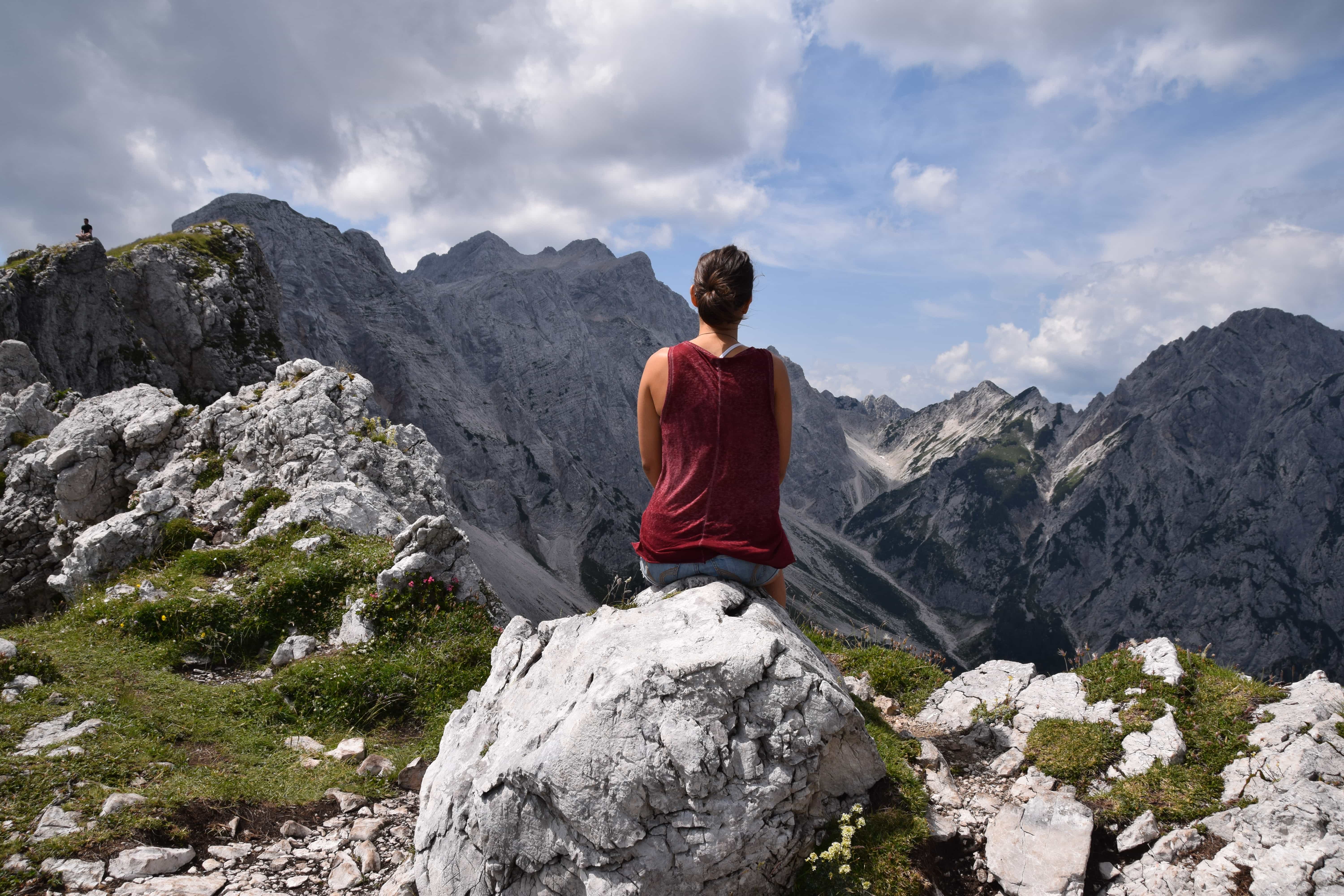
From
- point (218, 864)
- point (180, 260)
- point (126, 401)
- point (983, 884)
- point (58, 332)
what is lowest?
point (983, 884)

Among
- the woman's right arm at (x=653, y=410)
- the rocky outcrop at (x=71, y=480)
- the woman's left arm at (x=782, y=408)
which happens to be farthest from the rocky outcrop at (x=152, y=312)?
the woman's left arm at (x=782, y=408)

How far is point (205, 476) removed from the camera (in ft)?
55.7

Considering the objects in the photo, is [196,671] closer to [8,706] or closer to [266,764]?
[8,706]

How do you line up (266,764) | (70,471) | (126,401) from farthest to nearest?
(126,401), (70,471), (266,764)

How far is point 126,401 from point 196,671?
13.5 metres

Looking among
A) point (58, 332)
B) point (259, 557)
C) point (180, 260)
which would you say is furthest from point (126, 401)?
point (180, 260)

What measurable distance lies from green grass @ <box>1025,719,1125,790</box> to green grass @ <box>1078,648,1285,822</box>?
1.11 ft

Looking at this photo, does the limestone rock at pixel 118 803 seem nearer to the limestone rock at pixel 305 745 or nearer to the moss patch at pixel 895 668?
the limestone rock at pixel 305 745

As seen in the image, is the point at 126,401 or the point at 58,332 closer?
the point at 126,401

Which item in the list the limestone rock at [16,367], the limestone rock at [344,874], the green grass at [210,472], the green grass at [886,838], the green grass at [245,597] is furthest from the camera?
the limestone rock at [16,367]

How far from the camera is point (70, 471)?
18.3 metres

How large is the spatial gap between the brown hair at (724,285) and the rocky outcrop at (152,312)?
58.9m

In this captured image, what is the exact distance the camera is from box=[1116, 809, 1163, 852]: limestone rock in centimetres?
619

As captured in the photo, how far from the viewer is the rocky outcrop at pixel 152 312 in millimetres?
56812
